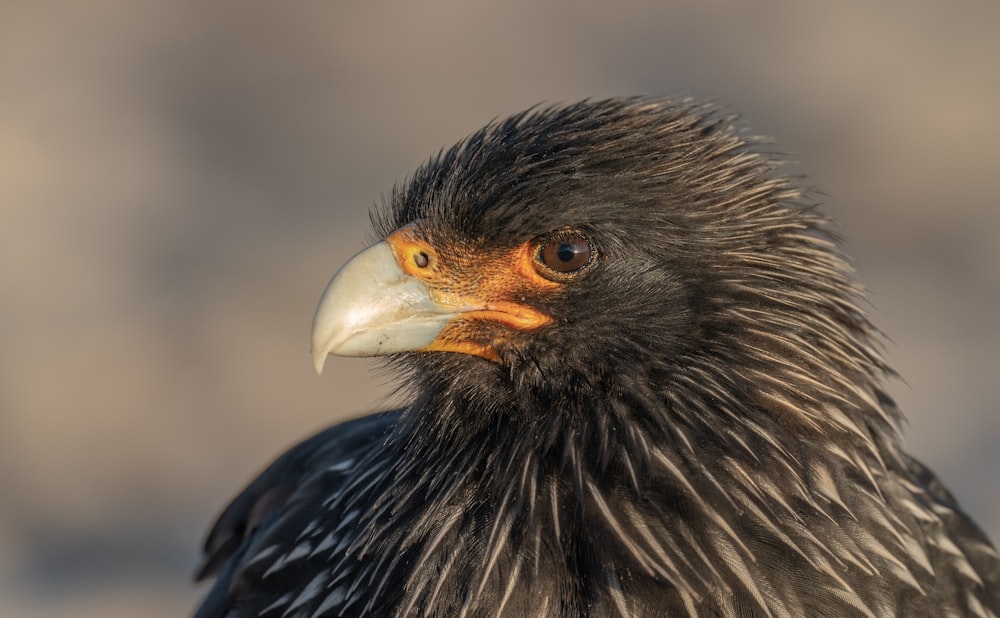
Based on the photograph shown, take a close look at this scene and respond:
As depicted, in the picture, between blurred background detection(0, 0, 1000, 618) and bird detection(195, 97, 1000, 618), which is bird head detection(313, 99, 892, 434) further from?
blurred background detection(0, 0, 1000, 618)

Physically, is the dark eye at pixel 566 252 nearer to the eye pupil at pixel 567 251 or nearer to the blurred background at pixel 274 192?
the eye pupil at pixel 567 251

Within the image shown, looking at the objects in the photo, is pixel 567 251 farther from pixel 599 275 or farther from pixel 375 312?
pixel 375 312

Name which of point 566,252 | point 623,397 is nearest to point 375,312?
point 566,252

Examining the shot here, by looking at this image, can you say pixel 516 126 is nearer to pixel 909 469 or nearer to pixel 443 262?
pixel 443 262

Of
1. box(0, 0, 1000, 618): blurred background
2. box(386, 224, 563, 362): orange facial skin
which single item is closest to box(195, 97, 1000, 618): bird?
box(386, 224, 563, 362): orange facial skin

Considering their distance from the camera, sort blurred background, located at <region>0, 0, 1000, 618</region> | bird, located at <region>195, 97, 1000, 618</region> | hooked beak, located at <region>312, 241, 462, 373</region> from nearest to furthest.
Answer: bird, located at <region>195, 97, 1000, 618</region> → hooked beak, located at <region>312, 241, 462, 373</region> → blurred background, located at <region>0, 0, 1000, 618</region>

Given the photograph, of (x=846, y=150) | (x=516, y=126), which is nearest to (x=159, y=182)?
(x=846, y=150)
